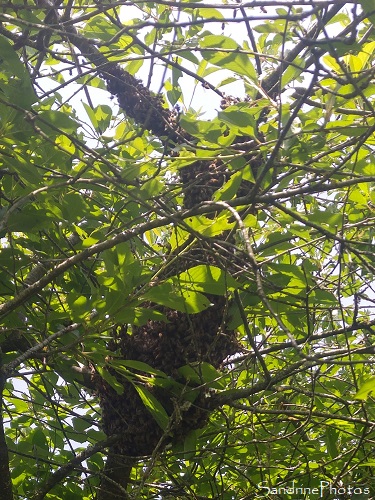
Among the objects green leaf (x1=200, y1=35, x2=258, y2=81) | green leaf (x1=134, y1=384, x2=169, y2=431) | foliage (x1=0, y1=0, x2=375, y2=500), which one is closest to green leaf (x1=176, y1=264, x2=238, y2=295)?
foliage (x1=0, y1=0, x2=375, y2=500)

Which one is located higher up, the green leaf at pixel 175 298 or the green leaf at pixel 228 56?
the green leaf at pixel 228 56

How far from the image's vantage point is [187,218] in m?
1.29

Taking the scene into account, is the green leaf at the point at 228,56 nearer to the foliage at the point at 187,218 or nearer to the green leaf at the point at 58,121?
the foliage at the point at 187,218

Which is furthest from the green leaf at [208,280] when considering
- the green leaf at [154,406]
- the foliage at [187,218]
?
the green leaf at [154,406]

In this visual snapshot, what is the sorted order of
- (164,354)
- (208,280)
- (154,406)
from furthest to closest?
(164,354)
(154,406)
(208,280)

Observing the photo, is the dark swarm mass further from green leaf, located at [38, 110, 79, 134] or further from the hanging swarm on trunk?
green leaf, located at [38, 110, 79, 134]

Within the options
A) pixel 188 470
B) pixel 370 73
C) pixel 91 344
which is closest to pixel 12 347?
pixel 91 344

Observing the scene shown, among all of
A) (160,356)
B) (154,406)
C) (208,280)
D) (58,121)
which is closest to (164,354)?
(160,356)

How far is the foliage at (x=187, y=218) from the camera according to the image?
3.79 feet

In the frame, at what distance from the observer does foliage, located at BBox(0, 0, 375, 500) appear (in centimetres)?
116

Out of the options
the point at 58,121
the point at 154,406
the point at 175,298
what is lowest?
the point at 154,406

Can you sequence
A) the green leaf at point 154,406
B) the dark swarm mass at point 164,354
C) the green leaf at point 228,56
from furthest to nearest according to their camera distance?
1. the dark swarm mass at point 164,354
2. the green leaf at point 154,406
3. the green leaf at point 228,56

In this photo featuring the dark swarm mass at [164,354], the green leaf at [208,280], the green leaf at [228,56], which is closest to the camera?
the green leaf at [228,56]

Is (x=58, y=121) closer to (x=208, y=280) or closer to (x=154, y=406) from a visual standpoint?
(x=208, y=280)
